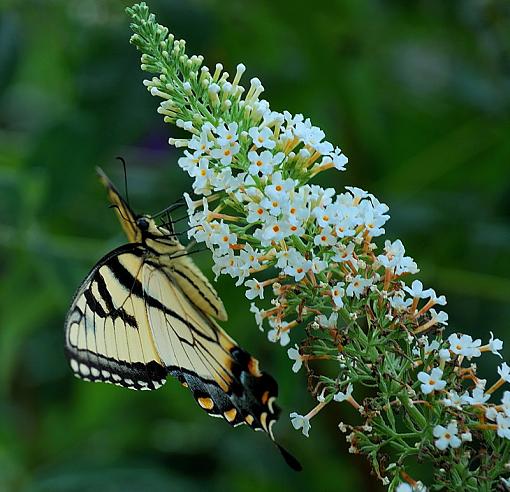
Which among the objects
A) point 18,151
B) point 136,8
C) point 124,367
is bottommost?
point 124,367

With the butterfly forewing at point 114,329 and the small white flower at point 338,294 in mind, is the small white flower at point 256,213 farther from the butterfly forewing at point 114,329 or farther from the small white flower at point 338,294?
the butterfly forewing at point 114,329

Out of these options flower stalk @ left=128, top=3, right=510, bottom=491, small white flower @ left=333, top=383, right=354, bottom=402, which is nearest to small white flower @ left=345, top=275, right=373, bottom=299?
flower stalk @ left=128, top=3, right=510, bottom=491

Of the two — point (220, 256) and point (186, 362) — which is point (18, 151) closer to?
point (186, 362)

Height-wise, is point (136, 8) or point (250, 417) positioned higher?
point (136, 8)

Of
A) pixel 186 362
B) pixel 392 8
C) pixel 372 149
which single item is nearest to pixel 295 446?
pixel 372 149

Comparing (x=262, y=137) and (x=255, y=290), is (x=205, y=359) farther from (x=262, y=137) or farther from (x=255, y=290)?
(x=262, y=137)
